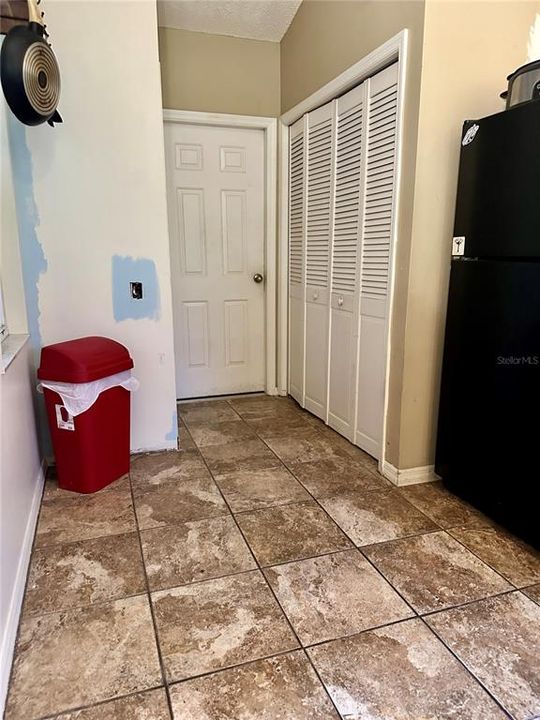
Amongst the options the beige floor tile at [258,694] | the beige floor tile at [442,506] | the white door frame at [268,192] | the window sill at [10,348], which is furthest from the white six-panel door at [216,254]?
the beige floor tile at [258,694]

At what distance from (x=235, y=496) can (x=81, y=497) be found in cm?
75

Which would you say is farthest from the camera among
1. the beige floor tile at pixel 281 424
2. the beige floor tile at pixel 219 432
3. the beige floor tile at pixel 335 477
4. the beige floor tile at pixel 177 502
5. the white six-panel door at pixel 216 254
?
the white six-panel door at pixel 216 254

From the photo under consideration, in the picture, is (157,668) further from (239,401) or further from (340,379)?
(239,401)

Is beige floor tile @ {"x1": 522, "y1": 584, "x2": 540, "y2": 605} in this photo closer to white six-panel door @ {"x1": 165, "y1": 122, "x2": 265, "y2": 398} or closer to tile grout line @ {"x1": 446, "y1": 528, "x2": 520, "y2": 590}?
tile grout line @ {"x1": 446, "y1": 528, "x2": 520, "y2": 590}

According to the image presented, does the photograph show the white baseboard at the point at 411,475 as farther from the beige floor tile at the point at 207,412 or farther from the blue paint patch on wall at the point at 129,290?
the blue paint patch on wall at the point at 129,290

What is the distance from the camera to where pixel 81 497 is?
2279 mm

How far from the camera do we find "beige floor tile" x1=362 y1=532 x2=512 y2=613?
63.4 inches

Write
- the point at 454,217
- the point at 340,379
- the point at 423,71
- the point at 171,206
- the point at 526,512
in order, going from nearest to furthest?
the point at 526,512 < the point at 423,71 < the point at 454,217 < the point at 340,379 < the point at 171,206

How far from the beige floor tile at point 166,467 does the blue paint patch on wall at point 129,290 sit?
31.8 inches

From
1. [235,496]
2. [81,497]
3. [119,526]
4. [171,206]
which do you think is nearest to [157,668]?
[119,526]

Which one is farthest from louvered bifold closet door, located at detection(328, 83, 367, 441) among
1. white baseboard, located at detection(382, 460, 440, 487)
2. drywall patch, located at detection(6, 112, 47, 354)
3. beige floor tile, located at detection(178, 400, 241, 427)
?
drywall patch, located at detection(6, 112, 47, 354)

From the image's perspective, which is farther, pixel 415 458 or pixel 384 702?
pixel 415 458

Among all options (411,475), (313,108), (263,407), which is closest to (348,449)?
(411,475)

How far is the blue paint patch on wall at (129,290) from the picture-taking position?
2.54 metres
